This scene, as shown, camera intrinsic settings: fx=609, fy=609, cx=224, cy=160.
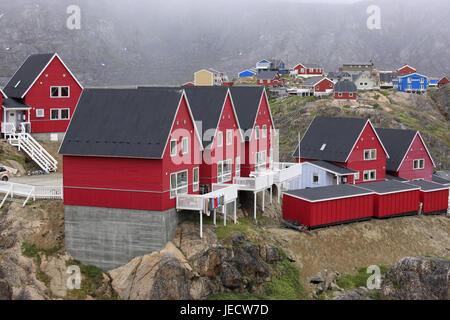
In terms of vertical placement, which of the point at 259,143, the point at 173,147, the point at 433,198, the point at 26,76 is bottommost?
the point at 433,198

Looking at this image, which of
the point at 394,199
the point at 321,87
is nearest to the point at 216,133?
the point at 394,199

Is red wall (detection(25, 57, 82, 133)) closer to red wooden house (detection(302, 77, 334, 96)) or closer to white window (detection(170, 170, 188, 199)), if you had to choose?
white window (detection(170, 170, 188, 199))

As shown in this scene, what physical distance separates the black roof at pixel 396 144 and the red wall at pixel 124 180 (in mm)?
34561

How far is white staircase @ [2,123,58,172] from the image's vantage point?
186 ft

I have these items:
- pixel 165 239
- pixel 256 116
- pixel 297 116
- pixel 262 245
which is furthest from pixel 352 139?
pixel 297 116

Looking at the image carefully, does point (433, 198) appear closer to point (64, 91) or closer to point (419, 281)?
point (419, 281)

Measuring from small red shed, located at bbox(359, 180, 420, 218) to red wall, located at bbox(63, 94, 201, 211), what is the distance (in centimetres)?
2134

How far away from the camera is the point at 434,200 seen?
6097 centimetres

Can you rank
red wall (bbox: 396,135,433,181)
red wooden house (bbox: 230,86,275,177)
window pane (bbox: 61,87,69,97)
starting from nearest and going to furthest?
red wooden house (bbox: 230,86,275,177) < window pane (bbox: 61,87,69,97) < red wall (bbox: 396,135,433,181)

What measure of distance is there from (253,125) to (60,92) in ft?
75.4

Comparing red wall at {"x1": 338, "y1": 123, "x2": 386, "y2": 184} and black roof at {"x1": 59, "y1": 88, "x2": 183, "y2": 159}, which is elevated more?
black roof at {"x1": 59, "y1": 88, "x2": 183, "y2": 159}

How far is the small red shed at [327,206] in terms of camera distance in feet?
165

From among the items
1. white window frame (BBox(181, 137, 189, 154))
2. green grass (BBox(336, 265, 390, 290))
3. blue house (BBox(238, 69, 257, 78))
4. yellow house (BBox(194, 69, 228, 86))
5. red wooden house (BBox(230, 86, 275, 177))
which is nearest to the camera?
white window frame (BBox(181, 137, 189, 154))

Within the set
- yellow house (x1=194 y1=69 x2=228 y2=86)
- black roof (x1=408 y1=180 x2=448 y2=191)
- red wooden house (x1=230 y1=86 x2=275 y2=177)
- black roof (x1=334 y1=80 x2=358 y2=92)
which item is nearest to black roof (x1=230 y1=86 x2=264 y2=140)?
red wooden house (x1=230 y1=86 x2=275 y2=177)
